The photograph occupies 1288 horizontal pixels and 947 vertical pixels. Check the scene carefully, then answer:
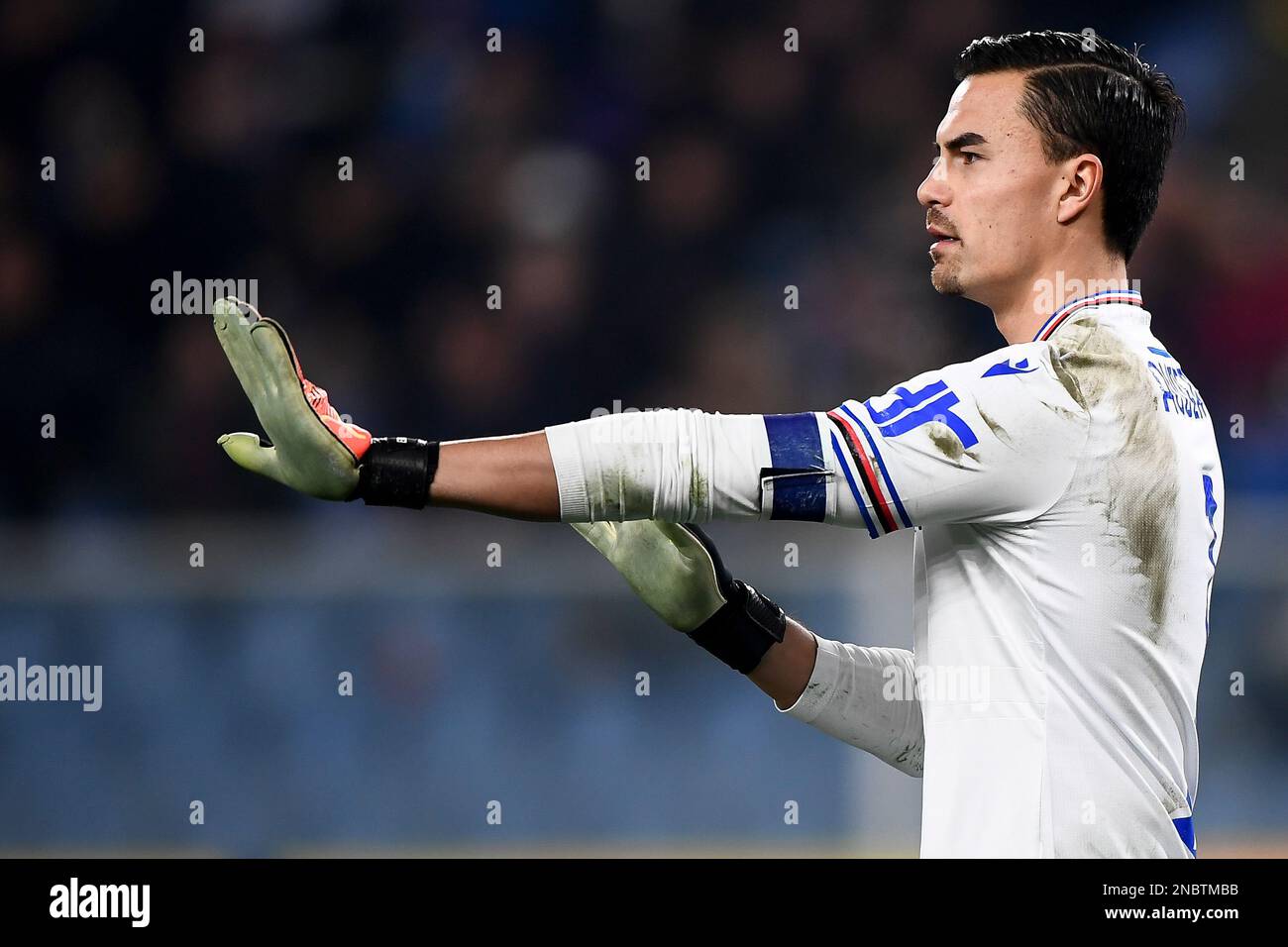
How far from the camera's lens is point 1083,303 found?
240 cm

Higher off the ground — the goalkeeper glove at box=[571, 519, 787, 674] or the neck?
the neck

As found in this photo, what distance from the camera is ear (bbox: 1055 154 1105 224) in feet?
8.09

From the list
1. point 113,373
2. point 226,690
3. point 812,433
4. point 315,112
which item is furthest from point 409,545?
point 812,433

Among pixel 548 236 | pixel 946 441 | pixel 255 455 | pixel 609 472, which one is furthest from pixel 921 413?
pixel 548 236

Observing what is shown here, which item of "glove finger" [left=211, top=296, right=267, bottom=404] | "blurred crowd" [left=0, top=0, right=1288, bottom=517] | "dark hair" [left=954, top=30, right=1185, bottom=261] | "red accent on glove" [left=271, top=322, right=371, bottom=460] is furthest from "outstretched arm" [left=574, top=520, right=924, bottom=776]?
"blurred crowd" [left=0, top=0, right=1288, bottom=517]

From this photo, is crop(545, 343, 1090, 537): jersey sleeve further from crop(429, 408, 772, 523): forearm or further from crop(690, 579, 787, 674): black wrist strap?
crop(690, 579, 787, 674): black wrist strap

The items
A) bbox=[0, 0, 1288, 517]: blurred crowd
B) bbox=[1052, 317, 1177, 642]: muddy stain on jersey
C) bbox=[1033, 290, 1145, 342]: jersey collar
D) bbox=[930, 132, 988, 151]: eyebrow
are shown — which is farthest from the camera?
bbox=[0, 0, 1288, 517]: blurred crowd

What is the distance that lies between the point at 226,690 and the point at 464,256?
7.69 feet

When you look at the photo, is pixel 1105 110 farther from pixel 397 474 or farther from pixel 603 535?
pixel 397 474

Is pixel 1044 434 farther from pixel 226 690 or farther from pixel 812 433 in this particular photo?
pixel 226 690

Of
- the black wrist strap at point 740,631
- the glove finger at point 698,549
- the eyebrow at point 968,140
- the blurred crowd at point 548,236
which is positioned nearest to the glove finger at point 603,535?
the glove finger at point 698,549

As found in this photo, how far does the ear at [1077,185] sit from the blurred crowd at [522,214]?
344 centimetres

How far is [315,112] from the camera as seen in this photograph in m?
6.64

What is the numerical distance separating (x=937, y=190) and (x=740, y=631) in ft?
2.80
